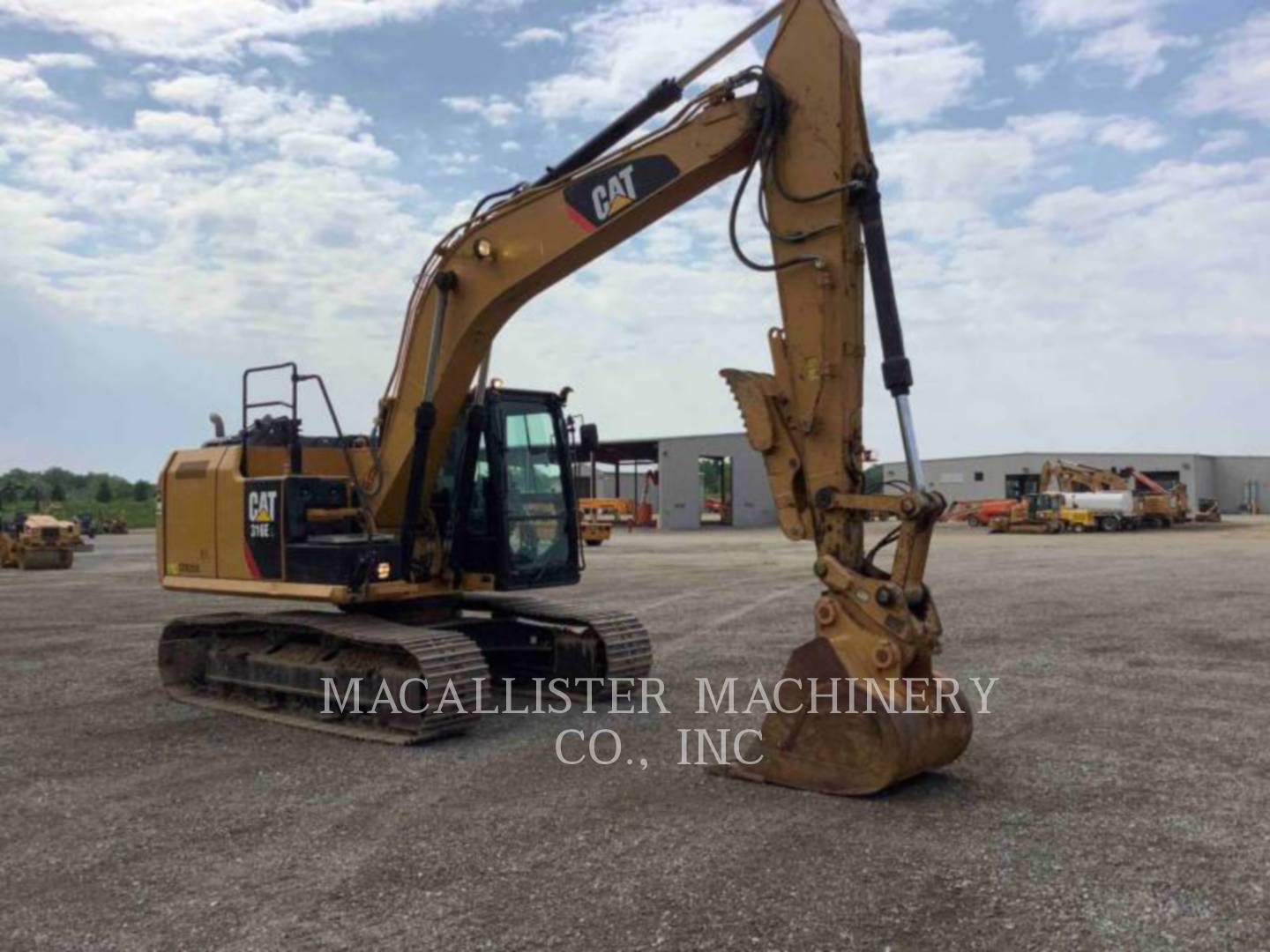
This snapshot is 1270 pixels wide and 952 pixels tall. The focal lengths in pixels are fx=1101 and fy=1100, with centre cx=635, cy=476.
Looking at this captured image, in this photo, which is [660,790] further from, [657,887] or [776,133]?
[776,133]

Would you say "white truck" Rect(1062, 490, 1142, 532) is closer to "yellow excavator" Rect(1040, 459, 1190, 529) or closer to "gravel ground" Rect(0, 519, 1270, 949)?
"yellow excavator" Rect(1040, 459, 1190, 529)

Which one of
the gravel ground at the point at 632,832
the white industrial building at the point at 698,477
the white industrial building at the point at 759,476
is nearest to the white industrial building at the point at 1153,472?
the white industrial building at the point at 759,476

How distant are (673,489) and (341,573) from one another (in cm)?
4705

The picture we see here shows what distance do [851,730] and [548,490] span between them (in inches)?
165

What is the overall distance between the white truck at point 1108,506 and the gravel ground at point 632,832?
34.5m

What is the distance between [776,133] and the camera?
7133 millimetres

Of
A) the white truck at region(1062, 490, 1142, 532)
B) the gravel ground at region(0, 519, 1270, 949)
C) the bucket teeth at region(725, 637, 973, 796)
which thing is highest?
the white truck at region(1062, 490, 1142, 532)

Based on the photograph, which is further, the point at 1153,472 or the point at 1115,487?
the point at 1153,472

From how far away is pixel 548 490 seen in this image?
9758 millimetres

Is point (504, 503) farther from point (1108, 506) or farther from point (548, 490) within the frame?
point (1108, 506)

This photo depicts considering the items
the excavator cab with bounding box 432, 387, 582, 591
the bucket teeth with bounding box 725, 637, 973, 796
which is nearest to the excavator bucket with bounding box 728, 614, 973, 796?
the bucket teeth with bounding box 725, 637, 973, 796

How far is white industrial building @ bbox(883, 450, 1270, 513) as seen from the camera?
A: 71812mm

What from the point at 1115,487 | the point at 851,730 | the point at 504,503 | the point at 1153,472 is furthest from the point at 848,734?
the point at 1153,472

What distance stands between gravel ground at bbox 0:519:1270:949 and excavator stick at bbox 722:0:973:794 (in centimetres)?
38
